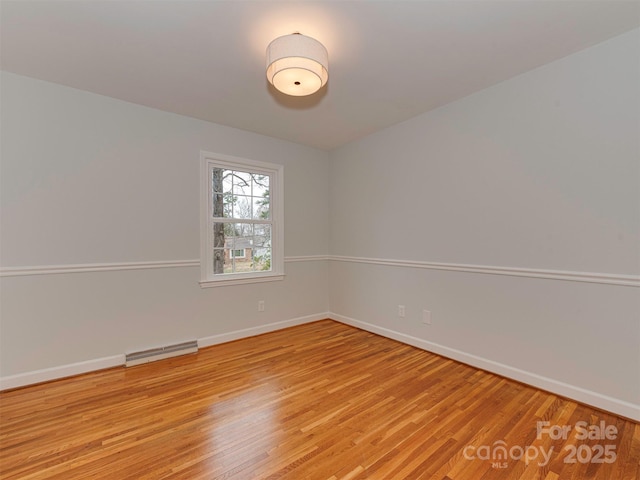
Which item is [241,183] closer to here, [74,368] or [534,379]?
[74,368]

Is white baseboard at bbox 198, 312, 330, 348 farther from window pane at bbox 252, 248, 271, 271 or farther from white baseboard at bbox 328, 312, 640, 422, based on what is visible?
white baseboard at bbox 328, 312, 640, 422

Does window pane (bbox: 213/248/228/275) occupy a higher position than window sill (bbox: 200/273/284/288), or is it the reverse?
window pane (bbox: 213/248/228/275)

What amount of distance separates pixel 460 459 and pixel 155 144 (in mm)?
3539

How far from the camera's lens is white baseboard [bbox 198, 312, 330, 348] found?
3.24 m

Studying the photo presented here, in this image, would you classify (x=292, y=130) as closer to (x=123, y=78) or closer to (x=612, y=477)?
(x=123, y=78)

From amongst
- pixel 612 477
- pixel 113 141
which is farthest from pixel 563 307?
pixel 113 141

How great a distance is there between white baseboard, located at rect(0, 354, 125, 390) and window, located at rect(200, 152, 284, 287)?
41.3 inches

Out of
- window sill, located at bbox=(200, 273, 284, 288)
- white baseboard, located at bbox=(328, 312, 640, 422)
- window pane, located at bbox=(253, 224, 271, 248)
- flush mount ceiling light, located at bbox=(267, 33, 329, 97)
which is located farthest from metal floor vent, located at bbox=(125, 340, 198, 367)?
flush mount ceiling light, located at bbox=(267, 33, 329, 97)

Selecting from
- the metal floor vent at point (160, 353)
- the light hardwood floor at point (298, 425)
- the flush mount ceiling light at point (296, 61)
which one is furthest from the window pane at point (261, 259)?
the flush mount ceiling light at point (296, 61)

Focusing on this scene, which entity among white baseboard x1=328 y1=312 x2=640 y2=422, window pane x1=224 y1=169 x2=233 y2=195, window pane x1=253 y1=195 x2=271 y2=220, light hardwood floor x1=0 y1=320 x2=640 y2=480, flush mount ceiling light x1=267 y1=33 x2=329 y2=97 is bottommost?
light hardwood floor x1=0 y1=320 x2=640 y2=480

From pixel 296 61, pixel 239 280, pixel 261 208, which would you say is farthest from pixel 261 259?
pixel 296 61

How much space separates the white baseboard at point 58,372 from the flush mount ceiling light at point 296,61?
2.84 metres

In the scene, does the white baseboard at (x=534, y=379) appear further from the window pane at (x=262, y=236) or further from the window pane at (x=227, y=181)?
the window pane at (x=227, y=181)

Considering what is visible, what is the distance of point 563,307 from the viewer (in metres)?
2.16
